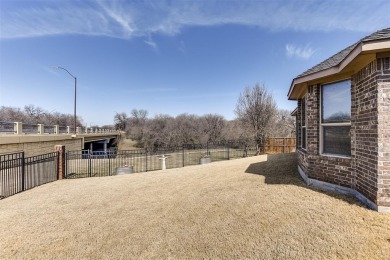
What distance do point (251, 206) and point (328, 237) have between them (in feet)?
5.28

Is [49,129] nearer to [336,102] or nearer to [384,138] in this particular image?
[336,102]

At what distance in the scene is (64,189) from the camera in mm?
8484

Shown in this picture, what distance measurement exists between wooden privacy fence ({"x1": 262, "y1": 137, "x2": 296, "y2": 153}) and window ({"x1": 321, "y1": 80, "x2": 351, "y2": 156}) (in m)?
15.5

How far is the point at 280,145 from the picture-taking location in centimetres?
2098

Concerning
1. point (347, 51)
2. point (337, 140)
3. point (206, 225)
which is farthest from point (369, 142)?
point (206, 225)

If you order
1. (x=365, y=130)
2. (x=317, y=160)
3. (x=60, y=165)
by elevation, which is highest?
(x=365, y=130)

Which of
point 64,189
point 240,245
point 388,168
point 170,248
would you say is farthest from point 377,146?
point 64,189

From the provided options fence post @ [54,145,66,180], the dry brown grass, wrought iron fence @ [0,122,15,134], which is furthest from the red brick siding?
wrought iron fence @ [0,122,15,134]

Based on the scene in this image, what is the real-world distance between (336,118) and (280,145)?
1622cm

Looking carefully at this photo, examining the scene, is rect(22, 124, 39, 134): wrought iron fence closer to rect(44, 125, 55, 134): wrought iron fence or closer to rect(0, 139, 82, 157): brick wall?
rect(0, 139, 82, 157): brick wall

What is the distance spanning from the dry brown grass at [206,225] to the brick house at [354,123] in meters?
0.53

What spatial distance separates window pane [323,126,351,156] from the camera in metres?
5.27

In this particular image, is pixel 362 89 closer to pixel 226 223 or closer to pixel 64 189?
pixel 226 223

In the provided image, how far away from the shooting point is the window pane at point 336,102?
5277mm
